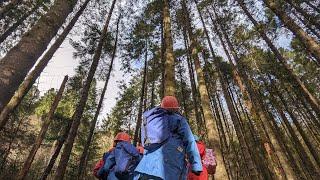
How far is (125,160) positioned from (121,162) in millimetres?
59

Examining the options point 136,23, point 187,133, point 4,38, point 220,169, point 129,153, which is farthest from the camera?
point 136,23

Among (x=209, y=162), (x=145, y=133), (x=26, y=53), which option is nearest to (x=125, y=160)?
(x=145, y=133)

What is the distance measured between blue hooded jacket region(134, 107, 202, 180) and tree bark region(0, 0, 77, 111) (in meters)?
1.71

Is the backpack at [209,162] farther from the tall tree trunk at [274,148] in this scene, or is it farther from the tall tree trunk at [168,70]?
the tall tree trunk at [274,148]

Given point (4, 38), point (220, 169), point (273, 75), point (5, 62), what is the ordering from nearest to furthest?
point (5, 62) < point (220, 169) < point (4, 38) < point (273, 75)

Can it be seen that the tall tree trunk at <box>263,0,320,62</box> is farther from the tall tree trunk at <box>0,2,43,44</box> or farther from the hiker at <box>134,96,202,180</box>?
the tall tree trunk at <box>0,2,43,44</box>

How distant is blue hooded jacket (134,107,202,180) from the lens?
121 inches

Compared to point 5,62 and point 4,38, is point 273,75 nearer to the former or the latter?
point 4,38

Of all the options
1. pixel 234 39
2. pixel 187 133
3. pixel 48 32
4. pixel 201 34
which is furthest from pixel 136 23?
pixel 187 133

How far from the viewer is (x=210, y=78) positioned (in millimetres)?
23531

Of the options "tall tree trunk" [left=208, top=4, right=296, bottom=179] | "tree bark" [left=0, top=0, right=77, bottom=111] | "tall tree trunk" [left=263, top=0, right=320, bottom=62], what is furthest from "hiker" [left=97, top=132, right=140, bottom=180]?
"tall tree trunk" [left=208, top=4, right=296, bottom=179]

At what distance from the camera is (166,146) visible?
3.25 metres

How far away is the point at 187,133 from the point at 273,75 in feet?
71.7

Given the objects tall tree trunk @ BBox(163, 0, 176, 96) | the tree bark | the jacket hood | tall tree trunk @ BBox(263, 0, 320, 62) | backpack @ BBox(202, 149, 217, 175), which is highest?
tall tree trunk @ BBox(263, 0, 320, 62)
